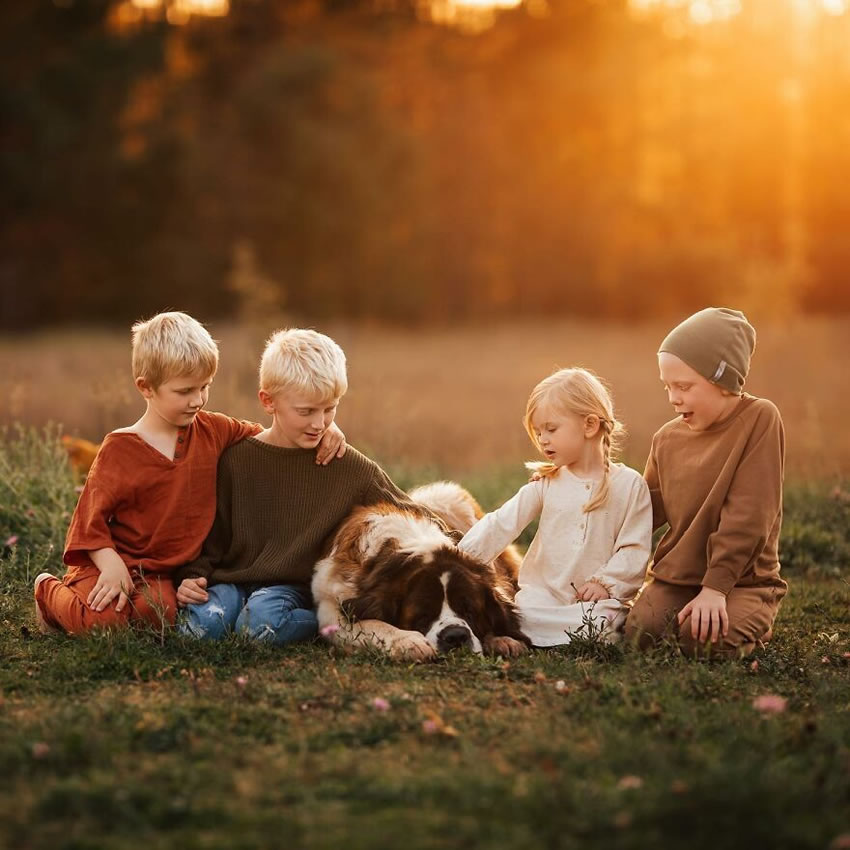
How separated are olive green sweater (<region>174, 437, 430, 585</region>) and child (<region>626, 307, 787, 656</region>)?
58.2 inches

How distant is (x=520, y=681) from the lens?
13.9ft

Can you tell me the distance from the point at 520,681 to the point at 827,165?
3315 cm

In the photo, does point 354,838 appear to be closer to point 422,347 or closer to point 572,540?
point 572,540

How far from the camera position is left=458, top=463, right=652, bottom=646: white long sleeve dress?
492 cm

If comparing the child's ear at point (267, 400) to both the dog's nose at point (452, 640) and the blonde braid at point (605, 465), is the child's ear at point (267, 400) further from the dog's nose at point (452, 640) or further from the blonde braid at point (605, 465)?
the blonde braid at point (605, 465)

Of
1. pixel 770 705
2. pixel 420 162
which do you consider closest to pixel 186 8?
pixel 420 162

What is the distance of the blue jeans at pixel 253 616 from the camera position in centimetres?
473

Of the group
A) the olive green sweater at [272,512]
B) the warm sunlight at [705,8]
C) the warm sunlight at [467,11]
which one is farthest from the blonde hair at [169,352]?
the warm sunlight at [467,11]

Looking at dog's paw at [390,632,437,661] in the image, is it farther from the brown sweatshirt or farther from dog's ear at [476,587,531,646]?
the brown sweatshirt

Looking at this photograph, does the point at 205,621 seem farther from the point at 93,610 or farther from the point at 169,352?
the point at 169,352

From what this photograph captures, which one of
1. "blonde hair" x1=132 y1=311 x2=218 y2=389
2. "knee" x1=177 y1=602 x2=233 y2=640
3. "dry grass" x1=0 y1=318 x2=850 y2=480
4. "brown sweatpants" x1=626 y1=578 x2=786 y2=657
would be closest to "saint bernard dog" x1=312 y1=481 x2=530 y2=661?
"knee" x1=177 y1=602 x2=233 y2=640

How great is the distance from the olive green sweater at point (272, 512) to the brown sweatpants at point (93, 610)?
0.26 meters

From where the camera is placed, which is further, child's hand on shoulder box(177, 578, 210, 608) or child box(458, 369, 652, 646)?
child box(458, 369, 652, 646)

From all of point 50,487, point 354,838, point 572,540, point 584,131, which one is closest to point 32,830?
point 354,838
